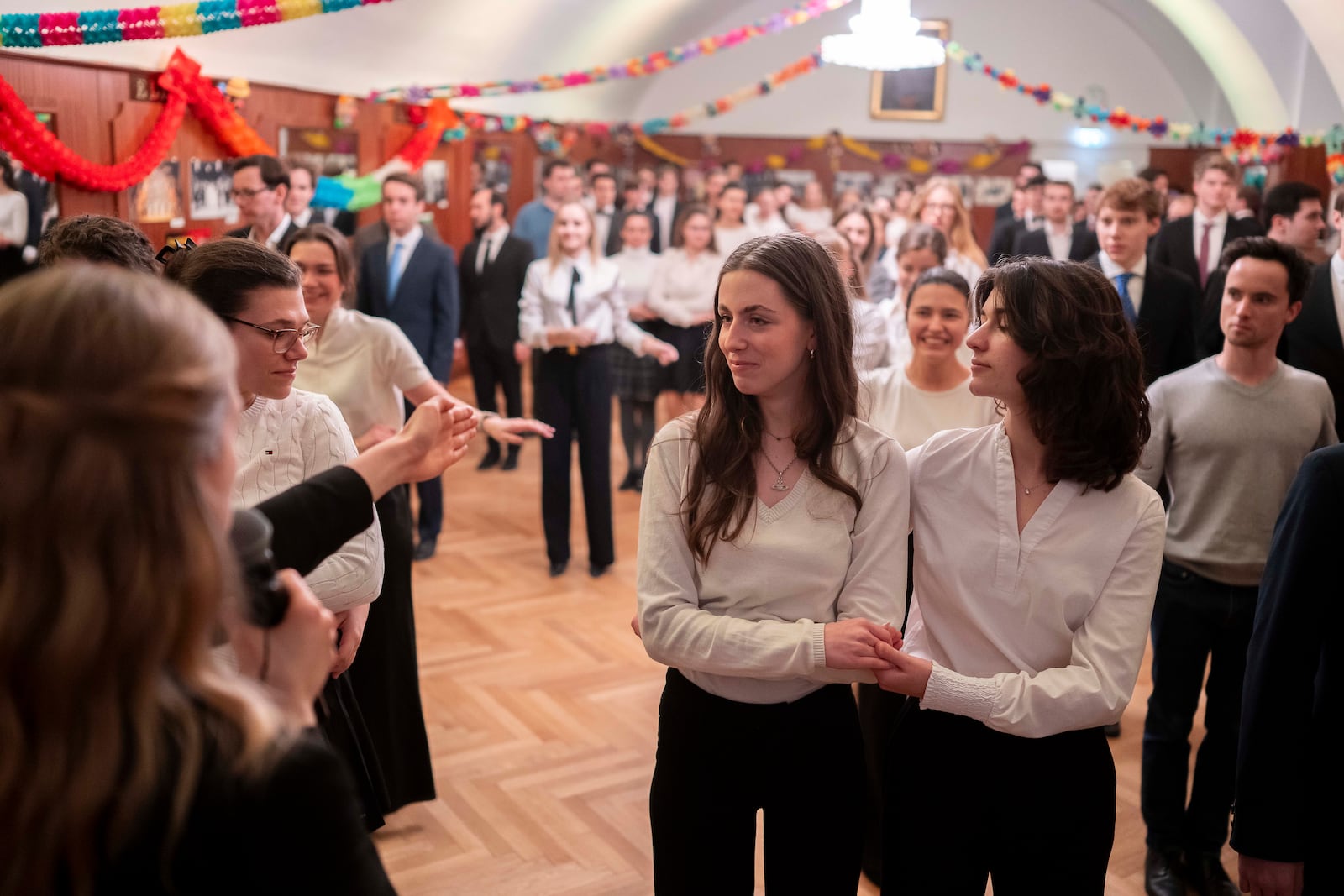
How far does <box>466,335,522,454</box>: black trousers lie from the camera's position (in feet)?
23.7

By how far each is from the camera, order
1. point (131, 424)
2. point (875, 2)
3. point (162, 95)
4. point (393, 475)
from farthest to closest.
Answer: point (162, 95) → point (875, 2) → point (393, 475) → point (131, 424)

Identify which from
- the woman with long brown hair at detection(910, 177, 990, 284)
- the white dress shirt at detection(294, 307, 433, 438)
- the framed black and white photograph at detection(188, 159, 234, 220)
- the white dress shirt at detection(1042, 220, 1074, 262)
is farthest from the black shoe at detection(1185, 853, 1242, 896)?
the framed black and white photograph at detection(188, 159, 234, 220)

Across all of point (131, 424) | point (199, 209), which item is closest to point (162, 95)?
point (199, 209)

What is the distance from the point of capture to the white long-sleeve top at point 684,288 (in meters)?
6.82

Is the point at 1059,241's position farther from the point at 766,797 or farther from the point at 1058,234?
the point at 766,797

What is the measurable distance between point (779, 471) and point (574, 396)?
371 cm

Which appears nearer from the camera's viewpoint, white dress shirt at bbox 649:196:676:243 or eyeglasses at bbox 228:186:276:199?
eyeglasses at bbox 228:186:276:199

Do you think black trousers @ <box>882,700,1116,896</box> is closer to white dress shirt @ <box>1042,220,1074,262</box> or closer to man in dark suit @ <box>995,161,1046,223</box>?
white dress shirt @ <box>1042,220,1074,262</box>

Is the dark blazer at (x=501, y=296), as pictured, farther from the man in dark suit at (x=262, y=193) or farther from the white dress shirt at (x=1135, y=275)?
the white dress shirt at (x=1135, y=275)

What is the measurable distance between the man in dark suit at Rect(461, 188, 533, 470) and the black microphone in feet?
19.3

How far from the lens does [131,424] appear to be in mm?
868

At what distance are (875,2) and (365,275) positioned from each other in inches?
112

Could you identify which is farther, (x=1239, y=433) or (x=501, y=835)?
(x=501, y=835)

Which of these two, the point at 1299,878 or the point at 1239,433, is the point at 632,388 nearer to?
the point at 1239,433
